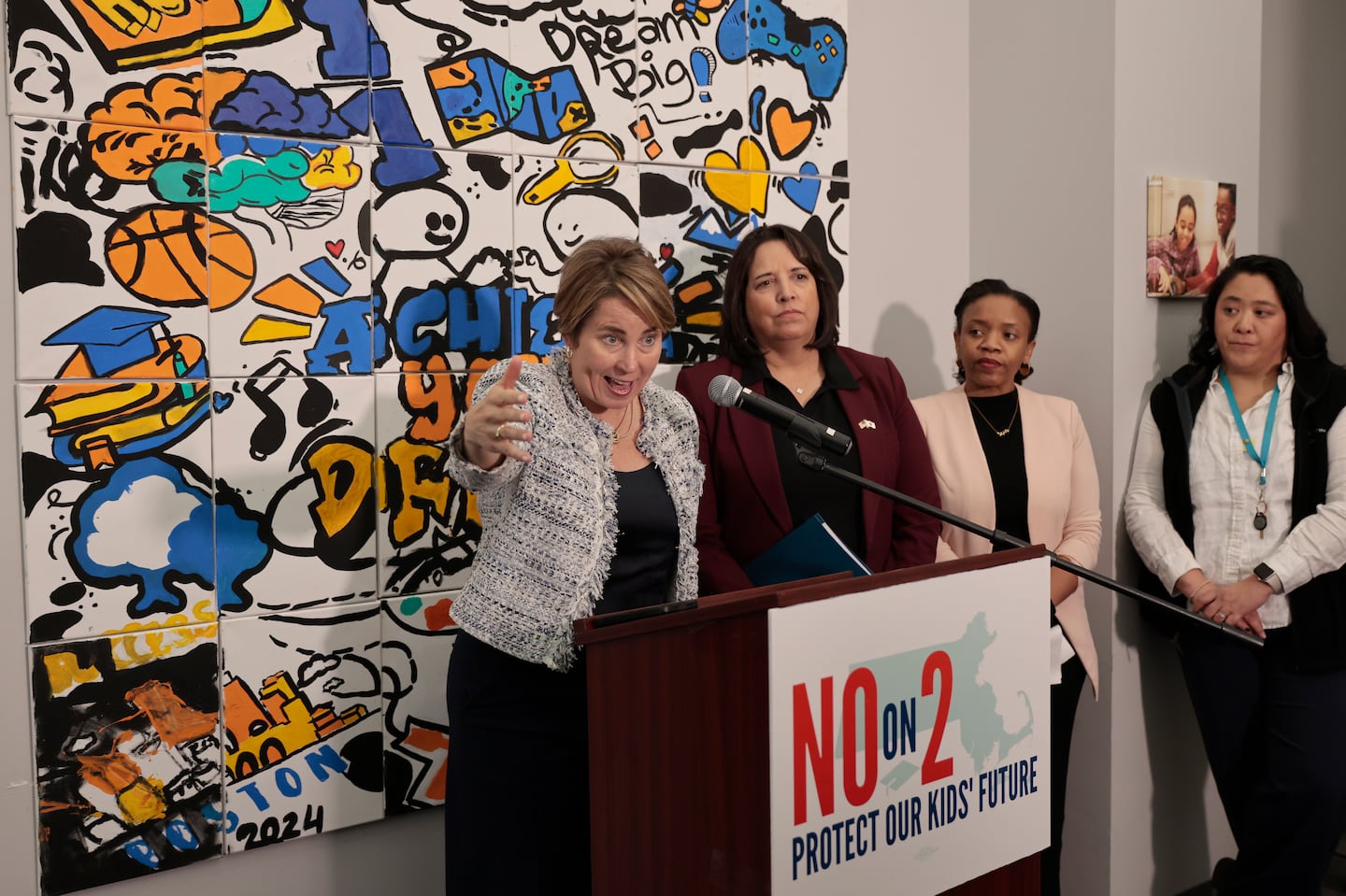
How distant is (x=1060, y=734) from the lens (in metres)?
2.75

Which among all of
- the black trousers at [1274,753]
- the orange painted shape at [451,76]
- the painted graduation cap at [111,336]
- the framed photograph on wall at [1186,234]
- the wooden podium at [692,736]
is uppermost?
the orange painted shape at [451,76]

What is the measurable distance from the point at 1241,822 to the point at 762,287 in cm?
201

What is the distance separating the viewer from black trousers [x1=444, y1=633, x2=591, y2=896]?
1936 millimetres

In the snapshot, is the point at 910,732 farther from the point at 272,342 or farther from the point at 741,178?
the point at 741,178

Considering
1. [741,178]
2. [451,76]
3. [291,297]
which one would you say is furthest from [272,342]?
[741,178]

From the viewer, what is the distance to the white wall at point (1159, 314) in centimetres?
308

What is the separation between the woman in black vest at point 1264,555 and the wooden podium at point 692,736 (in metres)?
1.57

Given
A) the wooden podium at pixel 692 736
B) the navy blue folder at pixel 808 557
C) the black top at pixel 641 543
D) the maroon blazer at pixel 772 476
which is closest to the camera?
the wooden podium at pixel 692 736

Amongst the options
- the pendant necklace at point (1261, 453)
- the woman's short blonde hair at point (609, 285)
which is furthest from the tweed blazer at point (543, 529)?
the pendant necklace at point (1261, 453)

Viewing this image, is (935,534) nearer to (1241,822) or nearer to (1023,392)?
(1023,392)

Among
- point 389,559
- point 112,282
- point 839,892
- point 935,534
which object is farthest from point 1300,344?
point 112,282

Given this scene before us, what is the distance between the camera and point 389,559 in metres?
2.39

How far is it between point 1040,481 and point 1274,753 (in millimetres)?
976

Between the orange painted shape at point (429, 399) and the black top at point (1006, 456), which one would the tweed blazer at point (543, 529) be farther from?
the black top at point (1006, 456)
